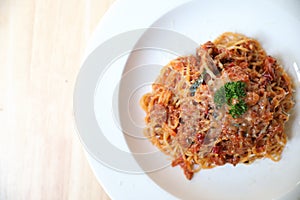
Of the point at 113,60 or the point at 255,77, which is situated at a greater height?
the point at 113,60

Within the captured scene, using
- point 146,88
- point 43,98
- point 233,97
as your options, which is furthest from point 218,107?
point 43,98

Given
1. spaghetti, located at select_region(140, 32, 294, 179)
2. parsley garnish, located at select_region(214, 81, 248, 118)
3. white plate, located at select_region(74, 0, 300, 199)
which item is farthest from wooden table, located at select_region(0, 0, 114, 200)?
parsley garnish, located at select_region(214, 81, 248, 118)

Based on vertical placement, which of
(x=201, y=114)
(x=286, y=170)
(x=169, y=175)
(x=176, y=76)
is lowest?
(x=286, y=170)

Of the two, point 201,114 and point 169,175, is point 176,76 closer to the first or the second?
point 201,114

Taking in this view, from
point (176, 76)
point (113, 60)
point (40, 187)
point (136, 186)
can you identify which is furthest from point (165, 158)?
point (40, 187)

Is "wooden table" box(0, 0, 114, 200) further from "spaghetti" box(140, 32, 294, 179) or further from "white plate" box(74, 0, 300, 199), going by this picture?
"spaghetti" box(140, 32, 294, 179)

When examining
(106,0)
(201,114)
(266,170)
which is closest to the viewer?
(201,114)

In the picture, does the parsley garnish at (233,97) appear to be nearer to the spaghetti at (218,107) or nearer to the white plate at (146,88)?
the spaghetti at (218,107)

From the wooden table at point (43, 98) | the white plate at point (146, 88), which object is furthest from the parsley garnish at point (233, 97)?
the wooden table at point (43, 98)

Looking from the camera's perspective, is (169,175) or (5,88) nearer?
(169,175)
